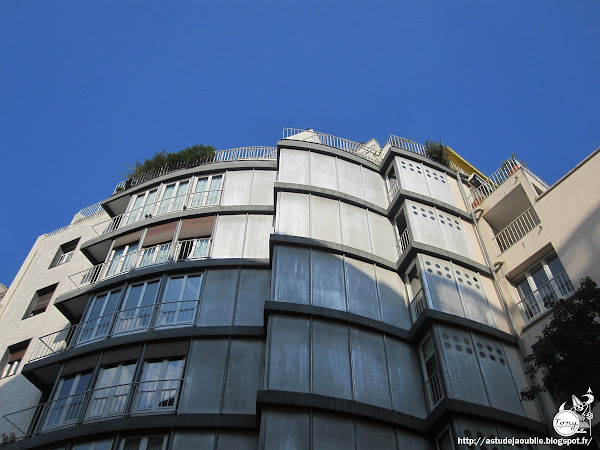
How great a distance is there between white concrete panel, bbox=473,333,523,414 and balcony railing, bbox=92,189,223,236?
12.4 m

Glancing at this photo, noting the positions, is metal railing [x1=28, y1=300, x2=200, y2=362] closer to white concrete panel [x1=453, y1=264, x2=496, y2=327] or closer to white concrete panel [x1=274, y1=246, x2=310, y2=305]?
white concrete panel [x1=274, y1=246, x2=310, y2=305]

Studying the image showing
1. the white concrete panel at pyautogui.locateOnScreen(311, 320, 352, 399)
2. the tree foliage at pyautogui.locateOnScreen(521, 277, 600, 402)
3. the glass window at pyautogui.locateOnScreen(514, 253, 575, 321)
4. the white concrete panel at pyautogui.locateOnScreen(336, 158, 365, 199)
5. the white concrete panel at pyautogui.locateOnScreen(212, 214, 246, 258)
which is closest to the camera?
the tree foliage at pyautogui.locateOnScreen(521, 277, 600, 402)

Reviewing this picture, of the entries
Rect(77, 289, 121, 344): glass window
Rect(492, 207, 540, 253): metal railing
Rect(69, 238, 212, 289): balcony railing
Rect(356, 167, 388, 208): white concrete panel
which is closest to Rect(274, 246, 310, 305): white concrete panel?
Rect(69, 238, 212, 289): balcony railing

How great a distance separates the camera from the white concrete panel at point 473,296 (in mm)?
18875

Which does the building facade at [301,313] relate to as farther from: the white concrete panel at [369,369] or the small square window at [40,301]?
the small square window at [40,301]

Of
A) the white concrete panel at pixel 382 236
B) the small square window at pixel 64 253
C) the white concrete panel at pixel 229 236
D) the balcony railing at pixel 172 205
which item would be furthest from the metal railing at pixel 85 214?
the white concrete panel at pixel 382 236

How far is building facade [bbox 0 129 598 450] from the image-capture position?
640 inches

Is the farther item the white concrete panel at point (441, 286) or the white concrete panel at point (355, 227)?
the white concrete panel at point (355, 227)

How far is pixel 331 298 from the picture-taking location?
61.5 feet

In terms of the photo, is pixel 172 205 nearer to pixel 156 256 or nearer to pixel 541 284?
pixel 156 256

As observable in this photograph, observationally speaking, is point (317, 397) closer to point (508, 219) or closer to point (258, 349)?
point (258, 349)

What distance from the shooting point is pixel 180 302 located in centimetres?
2030

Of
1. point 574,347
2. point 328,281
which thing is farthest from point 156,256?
point 574,347

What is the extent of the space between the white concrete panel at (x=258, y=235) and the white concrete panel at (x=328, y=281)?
2945 millimetres
